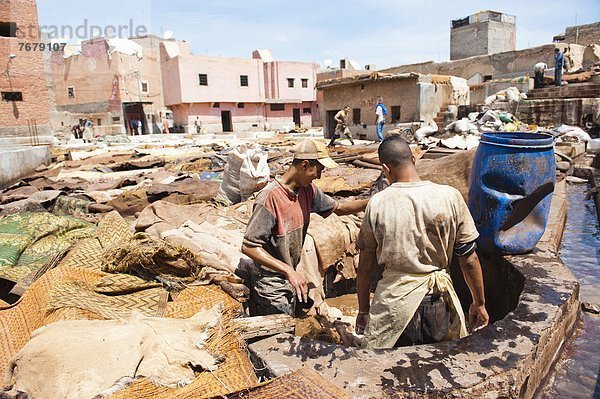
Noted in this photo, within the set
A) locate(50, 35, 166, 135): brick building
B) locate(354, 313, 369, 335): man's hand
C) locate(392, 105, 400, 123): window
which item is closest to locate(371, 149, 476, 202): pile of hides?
locate(354, 313, 369, 335): man's hand

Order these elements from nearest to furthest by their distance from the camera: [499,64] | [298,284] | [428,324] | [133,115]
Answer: [428,324] < [298,284] < [499,64] < [133,115]

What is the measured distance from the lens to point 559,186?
6410 millimetres

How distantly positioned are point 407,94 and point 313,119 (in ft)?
82.2

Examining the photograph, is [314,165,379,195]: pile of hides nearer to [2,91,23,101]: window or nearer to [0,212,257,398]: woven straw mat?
[0,212,257,398]: woven straw mat

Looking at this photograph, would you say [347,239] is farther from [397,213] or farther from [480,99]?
[480,99]

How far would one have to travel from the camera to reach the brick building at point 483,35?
32844 millimetres

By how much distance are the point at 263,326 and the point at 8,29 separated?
2429 centimetres

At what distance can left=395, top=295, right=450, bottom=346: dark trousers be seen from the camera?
7.66 feet

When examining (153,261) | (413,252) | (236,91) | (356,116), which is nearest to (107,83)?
(236,91)

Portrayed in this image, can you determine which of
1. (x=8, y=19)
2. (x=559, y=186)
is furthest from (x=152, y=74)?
(x=559, y=186)

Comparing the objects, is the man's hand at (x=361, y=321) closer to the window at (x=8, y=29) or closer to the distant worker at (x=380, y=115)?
the distant worker at (x=380, y=115)

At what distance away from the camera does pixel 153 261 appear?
3.36 meters

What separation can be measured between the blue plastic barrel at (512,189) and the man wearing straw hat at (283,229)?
126 centimetres

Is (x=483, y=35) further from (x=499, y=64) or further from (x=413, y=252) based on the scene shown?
(x=413, y=252)
